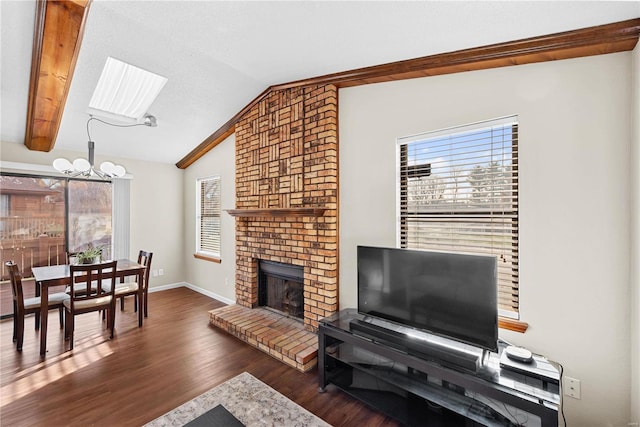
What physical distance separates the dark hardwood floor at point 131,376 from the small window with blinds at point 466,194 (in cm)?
141

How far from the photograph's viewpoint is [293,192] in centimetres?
327

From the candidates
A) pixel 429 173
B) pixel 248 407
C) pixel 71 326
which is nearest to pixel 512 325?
pixel 429 173

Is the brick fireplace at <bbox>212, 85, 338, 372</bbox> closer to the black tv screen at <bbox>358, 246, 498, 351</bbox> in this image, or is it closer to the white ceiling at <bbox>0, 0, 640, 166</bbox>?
the white ceiling at <bbox>0, 0, 640, 166</bbox>

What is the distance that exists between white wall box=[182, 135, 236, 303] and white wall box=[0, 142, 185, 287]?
0.15m

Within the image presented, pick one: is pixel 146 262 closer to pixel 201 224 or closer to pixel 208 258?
pixel 208 258

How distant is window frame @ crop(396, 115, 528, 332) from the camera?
2.02 metres

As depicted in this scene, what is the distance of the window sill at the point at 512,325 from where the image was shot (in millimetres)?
1956

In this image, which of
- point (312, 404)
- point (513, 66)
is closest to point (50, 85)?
point (312, 404)

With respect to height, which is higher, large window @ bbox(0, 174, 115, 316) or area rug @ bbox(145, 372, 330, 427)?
large window @ bbox(0, 174, 115, 316)

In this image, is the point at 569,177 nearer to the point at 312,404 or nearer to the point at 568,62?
the point at 568,62

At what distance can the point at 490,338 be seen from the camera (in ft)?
5.80

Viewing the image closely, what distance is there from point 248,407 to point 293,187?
2.11m

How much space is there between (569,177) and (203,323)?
4.01 meters

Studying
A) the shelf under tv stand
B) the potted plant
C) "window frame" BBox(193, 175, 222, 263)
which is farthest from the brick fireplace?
the potted plant
